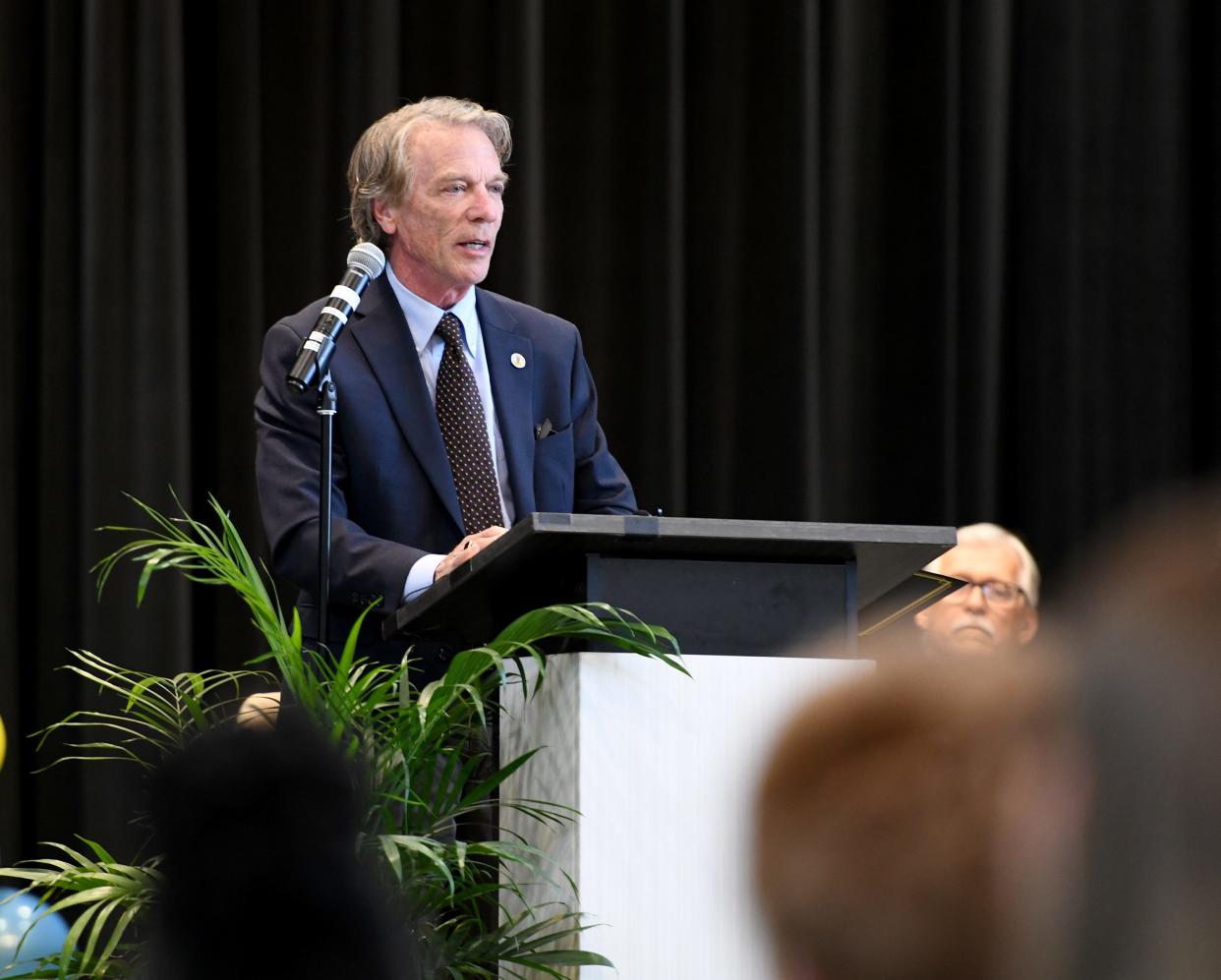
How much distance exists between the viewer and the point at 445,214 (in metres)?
2.97

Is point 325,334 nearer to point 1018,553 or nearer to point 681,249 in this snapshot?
point 1018,553

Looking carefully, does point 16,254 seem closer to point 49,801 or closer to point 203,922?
point 49,801

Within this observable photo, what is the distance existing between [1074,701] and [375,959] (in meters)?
0.17

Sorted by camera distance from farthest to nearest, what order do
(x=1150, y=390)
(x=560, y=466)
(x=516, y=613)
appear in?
(x=1150, y=390) < (x=560, y=466) < (x=516, y=613)

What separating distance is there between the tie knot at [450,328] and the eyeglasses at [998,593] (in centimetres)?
171

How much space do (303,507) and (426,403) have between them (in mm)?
245

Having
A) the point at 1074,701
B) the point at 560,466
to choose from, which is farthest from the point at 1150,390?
the point at 1074,701

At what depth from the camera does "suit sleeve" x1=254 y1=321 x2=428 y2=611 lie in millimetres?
2484

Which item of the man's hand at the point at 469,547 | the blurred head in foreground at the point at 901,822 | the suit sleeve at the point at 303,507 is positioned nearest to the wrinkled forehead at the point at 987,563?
the suit sleeve at the point at 303,507

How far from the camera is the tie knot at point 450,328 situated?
9.53 ft

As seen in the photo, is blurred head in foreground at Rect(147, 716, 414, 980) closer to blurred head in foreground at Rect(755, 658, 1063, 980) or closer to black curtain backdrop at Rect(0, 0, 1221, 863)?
blurred head in foreground at Rect(755, 658, 1063, 980)

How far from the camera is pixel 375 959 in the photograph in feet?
1.36

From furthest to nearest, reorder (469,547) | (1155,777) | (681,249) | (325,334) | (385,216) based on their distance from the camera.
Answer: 1. (681,249)
2. (385,216)
3. (325,334)
4. (469,547)
5. (1155,777)

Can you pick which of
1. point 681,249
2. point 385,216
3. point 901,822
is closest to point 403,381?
point 385,216
